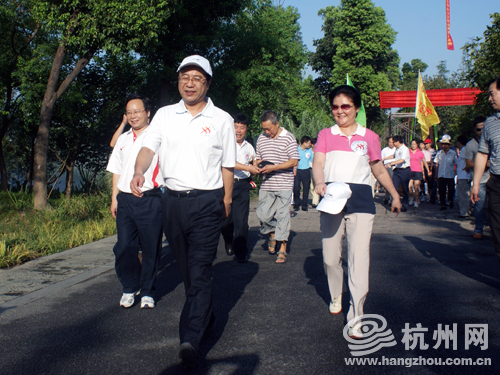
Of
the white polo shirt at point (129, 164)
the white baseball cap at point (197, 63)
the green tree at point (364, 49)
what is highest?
the green tree at point (364, 49)

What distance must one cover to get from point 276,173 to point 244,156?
527mm

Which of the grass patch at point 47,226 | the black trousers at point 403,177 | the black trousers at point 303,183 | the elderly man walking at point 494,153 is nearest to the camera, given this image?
the elderly man walking at point 494,153

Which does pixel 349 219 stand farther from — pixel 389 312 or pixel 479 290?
pixel 479 290

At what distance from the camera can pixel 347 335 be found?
3.97m

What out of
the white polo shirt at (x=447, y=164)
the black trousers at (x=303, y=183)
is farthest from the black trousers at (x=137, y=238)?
the white polo shirt at (x=447, y=164)

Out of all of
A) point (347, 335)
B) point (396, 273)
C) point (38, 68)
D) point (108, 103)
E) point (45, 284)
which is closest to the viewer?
point (347, 335)

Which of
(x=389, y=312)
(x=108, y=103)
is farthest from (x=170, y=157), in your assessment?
(x=108, y=103)

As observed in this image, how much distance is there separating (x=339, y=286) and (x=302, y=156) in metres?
9.79

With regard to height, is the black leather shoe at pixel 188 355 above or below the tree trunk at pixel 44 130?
below

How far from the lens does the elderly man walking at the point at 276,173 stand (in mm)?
6992

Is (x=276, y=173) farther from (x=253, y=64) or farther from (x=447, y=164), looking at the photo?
(x=253, y=64)

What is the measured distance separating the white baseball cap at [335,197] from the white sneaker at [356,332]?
0.91 m

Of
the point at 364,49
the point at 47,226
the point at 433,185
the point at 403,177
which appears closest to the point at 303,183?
the point at 403,177

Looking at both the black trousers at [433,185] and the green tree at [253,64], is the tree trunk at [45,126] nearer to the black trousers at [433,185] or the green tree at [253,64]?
the green tree at [253,64]
